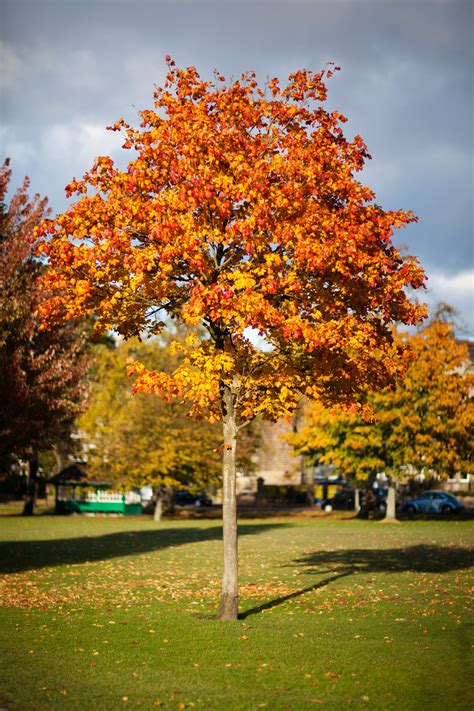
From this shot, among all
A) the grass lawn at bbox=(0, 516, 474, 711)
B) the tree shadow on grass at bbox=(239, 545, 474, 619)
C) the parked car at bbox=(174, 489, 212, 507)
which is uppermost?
the grass lawn at bbox=(0, 516, 474, 711)

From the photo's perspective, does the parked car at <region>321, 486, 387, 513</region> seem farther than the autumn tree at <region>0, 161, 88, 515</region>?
Yes

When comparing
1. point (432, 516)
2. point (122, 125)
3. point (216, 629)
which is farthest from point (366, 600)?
point (432, 516)

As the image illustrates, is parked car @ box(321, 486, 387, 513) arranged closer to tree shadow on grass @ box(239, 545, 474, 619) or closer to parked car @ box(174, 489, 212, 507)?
parked car @ box(174, 489, 212, 507)

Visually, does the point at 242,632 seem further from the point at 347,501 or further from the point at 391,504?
the point at 347,501

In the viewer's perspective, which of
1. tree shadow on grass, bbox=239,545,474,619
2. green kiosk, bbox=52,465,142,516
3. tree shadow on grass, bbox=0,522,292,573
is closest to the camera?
tree shadow on grass, bbox=239,545,474,619

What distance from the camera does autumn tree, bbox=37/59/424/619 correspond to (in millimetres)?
11625

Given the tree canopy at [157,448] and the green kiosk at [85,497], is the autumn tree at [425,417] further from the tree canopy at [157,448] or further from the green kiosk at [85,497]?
the green kiosk at [85,497]

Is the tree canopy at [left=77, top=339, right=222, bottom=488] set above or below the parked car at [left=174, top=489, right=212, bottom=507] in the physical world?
above

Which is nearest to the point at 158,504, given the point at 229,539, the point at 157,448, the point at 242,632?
the point at 157,448

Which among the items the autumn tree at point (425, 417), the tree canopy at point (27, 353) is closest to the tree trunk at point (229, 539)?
the tree canopy at point (27, 353)

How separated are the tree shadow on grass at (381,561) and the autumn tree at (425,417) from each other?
508 inches

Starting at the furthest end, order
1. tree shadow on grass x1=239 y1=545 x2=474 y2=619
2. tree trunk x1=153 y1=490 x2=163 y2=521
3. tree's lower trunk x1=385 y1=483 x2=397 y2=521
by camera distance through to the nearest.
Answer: tree trunk x1=153 y1=490 x2=163 y2=521, tree's lower trunk x1=385 y1=483 x2=397 y2=521, tree shadow on grass x1=239 y1=545 x2=474 y2=619

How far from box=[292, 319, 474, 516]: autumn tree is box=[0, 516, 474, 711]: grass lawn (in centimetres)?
1463

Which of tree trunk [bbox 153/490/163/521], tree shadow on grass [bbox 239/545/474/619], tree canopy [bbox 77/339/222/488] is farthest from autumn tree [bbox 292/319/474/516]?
tree shadow on grass [bbox 239/545/474/619]
